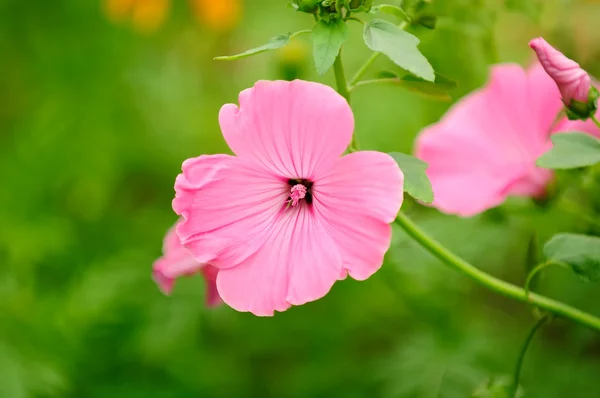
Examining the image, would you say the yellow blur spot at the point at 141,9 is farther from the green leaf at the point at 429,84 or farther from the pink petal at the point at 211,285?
the green leaf at the point at 429,84

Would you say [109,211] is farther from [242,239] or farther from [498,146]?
[242,239]

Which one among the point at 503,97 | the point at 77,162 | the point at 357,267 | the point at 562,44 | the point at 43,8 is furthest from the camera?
the point at 43,8

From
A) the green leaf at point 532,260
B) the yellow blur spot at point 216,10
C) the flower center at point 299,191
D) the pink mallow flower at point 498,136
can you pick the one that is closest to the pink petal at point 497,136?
the pink mallow flower at point 498,136

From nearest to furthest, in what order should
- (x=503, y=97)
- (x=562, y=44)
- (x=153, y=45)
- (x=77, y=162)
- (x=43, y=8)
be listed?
(x=503, y=97) < (x=562, y=44) < (x=77, y=162) < (x=43, y=8) < (x=153, y=45)

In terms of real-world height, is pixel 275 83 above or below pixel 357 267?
above

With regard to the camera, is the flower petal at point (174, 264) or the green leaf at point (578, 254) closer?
the green leaf at point (578, 254)

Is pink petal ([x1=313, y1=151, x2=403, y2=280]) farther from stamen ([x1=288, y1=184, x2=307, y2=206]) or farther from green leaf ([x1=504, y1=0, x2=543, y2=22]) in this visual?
green leaf ([x1=504, y1=0, x2=543, y2=22])

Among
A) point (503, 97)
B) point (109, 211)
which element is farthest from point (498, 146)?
point (109, 211)

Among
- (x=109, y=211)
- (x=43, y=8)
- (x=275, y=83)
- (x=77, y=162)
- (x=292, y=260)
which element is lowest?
(x=109, y=211)
